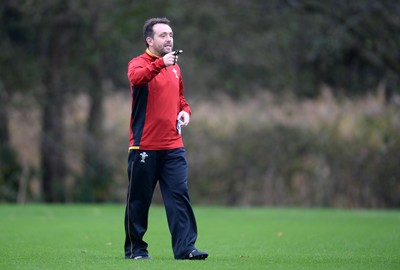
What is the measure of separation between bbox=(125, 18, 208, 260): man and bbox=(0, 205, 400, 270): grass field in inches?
13.2

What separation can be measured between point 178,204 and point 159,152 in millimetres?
568

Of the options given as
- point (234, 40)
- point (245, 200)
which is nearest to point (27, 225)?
point (245, 200)

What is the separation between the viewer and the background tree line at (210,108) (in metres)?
23.6

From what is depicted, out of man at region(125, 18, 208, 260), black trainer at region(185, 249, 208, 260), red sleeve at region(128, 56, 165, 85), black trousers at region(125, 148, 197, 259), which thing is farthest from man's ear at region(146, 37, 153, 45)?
black trainer at region(185, 249, 208, 260)

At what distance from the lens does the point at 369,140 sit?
24.0 metres

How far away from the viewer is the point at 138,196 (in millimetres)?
9414

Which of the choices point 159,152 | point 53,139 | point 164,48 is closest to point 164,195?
point 159,152

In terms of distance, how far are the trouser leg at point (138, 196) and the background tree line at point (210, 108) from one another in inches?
511

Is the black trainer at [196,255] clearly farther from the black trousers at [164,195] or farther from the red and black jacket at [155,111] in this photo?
the red and black jacket at [155,111]

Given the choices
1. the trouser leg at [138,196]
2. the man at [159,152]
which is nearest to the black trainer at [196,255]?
the man at [159,152]

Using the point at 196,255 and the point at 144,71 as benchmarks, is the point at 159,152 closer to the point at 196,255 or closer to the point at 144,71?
the point at 144,71

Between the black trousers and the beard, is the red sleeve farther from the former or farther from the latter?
the black trousers

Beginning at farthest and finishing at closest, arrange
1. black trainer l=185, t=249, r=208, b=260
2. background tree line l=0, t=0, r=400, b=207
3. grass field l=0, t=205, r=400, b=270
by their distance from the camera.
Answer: background tree line l=0, t=0, r=400, b=207, black trainer l=185, t=249, r=208, b=260, grass field l=0, t=205, r=400, b=270

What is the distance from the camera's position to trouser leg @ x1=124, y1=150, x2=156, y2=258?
9.35m
